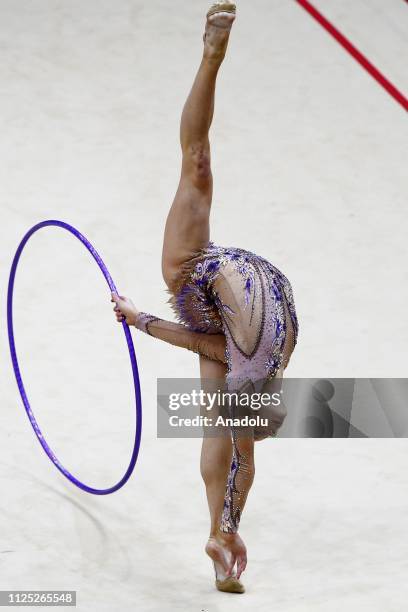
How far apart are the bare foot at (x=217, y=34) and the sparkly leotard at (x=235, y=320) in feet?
1.77

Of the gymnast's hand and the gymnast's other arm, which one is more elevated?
the gymnast's hand

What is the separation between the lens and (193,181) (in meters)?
3.01

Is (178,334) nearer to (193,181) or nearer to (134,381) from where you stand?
(134,381)

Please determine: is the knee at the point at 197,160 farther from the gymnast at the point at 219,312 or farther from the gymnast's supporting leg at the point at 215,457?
the gymnast's supporting leg at the point at 215,457

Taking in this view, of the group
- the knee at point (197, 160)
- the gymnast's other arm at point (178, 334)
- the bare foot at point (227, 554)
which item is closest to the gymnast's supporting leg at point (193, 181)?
the knee at point (197, 160)

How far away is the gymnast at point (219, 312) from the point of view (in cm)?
292

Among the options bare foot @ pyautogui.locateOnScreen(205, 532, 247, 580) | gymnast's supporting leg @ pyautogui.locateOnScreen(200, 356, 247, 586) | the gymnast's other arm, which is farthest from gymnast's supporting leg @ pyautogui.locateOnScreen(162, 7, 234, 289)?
bare foot @ pyautogui.locateOnScreen(205, 532, 247, 580)

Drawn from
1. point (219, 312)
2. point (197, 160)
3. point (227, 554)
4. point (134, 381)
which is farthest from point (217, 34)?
point (227, 554)

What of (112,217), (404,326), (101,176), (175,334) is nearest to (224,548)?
(175,334)

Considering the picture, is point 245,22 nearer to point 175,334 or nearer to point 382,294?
point 382,294

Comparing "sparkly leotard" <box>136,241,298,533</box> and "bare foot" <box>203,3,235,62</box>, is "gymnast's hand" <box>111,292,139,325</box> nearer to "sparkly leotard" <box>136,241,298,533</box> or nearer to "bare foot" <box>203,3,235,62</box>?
"sparkly leotard" <box>136,241,298,533</box>

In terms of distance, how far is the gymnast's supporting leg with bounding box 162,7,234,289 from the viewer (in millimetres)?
2916

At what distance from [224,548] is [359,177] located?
8.56 feet

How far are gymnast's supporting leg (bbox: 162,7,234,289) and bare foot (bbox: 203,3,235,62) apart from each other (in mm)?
14
